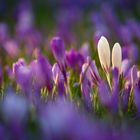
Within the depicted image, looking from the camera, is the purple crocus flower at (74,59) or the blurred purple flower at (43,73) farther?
the purple crocus flower at (74,59)

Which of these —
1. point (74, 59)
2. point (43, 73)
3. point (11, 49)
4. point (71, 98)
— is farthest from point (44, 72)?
point (11, 49)

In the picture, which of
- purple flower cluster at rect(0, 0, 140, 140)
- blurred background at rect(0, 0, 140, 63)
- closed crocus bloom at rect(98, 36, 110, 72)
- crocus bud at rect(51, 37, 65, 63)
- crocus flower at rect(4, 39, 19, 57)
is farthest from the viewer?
blurred background at rect(0, 0, 140, 63)

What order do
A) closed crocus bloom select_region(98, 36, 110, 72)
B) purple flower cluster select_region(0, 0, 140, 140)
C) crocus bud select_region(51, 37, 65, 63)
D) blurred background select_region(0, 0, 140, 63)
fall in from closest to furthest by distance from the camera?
purple flower cluster select_region(0, 0, 140, 140), closed crocus bloom select_region(98, 36, 110, 72), crocus bud select_region(51, 37, 65, 63), blurred background select_region(0, 0, 140, 63)

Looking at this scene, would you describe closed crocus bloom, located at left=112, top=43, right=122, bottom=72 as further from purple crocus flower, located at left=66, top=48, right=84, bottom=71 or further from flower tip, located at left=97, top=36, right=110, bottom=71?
purple crocus flower, located at left=66, top=48, right=84, bottom=71

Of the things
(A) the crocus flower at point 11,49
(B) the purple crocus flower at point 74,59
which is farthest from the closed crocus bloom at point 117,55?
(A) the crocus flower at point 11,49

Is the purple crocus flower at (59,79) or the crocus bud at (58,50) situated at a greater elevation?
the crocus bud at (58,50)

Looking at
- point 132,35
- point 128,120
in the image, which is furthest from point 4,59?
point 128,120

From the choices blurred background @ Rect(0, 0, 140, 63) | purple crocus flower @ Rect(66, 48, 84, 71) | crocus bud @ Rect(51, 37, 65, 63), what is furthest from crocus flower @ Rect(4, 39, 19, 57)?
crocus bud @ Rect(51, 37, 65, 63)

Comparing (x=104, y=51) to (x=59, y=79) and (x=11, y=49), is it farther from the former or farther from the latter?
(x=11, y=49)

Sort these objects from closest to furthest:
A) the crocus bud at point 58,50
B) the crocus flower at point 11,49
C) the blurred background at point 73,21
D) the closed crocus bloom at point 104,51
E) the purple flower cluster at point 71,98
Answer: the purple flower cluster at point 71,98, the closed crocus bloom at point 104,51, the crocus bud at point 58,50, the crocus flower at point 11,49, the blurred background at point 73,21

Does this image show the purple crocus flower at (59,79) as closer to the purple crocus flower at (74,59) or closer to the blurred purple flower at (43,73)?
the blurred purple flower at (43,73)

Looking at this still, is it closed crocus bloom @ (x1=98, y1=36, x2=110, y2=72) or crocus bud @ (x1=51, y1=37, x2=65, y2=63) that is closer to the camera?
closed crocus bloom @ (x1=98, y1=36, x2=110, y2=72)

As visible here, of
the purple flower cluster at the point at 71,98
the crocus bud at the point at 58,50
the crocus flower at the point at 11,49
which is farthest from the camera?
the crocus flower at the point at 11,49
